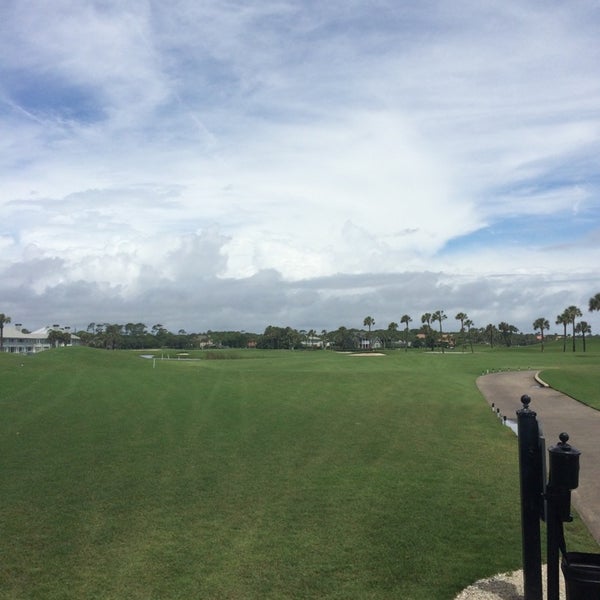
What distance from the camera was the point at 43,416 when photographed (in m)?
20.8

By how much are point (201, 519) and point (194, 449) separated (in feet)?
19.9

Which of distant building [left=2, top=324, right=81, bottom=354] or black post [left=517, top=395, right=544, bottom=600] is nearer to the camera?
black post [left=517, top=395, right=544, bottom=600]

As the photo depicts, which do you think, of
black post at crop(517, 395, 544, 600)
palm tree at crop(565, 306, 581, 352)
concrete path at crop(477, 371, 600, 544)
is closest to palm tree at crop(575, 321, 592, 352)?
palm tree at crop(565, 306, 581, 352)

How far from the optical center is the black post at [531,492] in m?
6.47

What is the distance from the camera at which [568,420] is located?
2308 centimetres

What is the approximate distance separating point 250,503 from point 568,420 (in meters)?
17.1

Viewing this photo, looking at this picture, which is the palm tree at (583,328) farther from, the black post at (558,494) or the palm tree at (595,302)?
the black post at (558,494)

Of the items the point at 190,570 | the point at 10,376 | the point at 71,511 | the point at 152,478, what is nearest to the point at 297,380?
the point at 10,376

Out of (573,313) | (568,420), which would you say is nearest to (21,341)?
(573,313)

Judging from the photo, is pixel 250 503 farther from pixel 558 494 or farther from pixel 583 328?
pixel 583 328

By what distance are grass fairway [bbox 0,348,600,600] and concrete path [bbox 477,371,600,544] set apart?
133 cm

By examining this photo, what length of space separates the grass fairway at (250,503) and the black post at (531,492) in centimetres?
110

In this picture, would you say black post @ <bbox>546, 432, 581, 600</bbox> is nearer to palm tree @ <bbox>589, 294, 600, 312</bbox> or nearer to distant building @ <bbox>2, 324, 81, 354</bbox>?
palm tree @ <bbox>589, 294, 600, 312</bbox>

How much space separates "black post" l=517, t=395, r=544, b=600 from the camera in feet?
21.2
